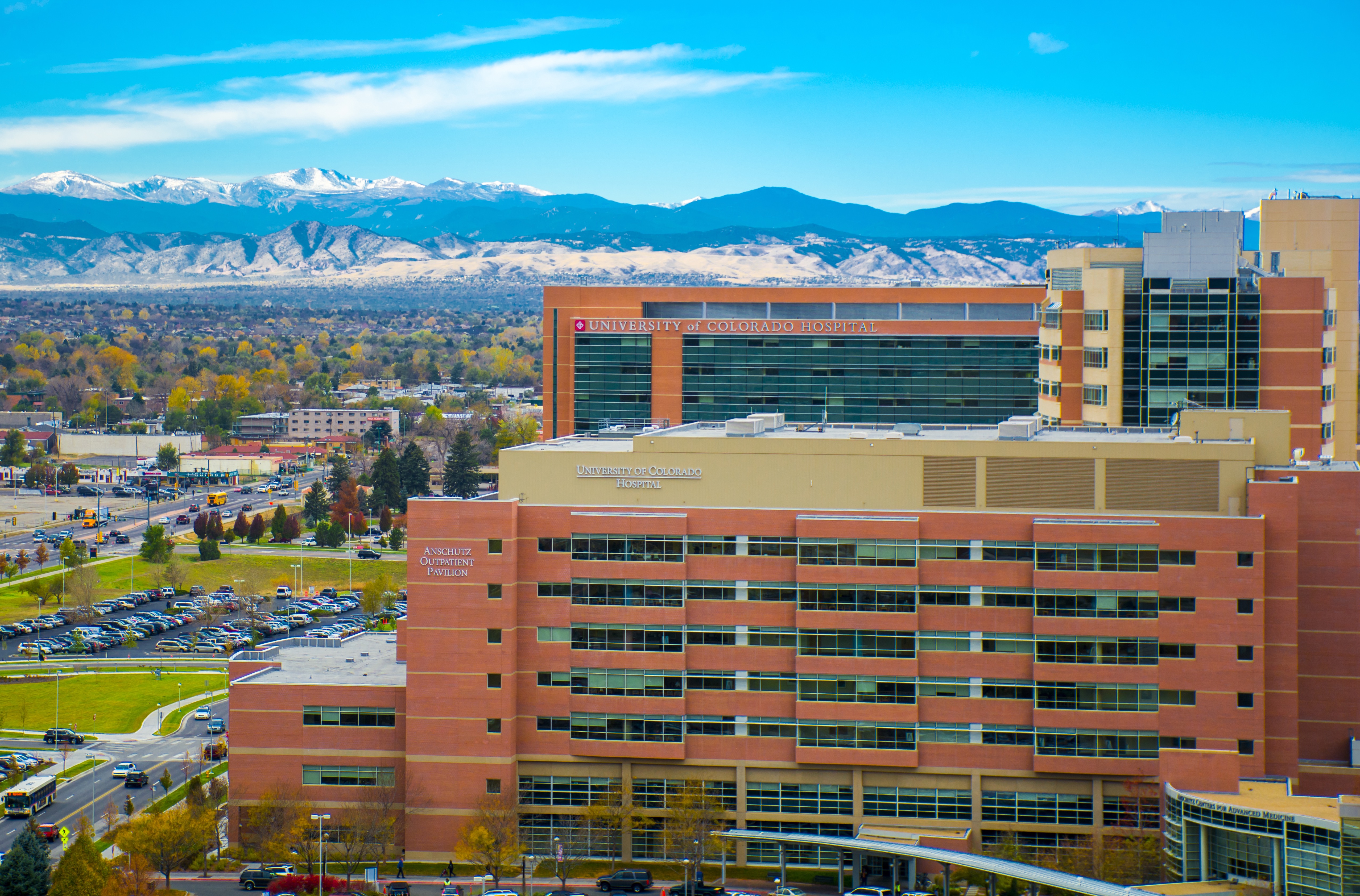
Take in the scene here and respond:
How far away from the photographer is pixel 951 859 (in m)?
72.1

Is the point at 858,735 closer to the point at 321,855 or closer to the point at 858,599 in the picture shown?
the point at 858,599

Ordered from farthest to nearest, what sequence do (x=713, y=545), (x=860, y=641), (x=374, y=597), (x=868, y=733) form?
(x=374, y=597) < (x=713, y=545) < (x=860, y=641) < (x=868, y=733)

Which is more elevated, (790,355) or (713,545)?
(790,355)

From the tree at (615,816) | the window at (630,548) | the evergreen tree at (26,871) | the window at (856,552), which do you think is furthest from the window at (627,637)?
the evergreen tree at (26,871)

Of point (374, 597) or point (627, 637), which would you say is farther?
Result: point (374, 597)

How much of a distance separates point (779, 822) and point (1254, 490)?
30944 millimetres

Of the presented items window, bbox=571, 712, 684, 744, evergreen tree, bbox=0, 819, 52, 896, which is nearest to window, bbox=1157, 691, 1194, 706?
window, bbox=571, 712, 684, 744

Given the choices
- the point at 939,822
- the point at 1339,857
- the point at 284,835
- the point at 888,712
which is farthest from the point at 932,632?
the point at 284,835

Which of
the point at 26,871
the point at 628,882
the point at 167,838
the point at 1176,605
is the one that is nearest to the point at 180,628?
the point at 167,838

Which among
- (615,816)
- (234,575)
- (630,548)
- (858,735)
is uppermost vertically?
(630,548)

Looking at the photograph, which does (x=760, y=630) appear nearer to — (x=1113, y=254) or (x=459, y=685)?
(x=459, y=685)

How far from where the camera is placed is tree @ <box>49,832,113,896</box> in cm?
7281

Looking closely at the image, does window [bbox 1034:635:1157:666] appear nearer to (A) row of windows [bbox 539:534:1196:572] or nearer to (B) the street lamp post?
(A) row of windows [bbox 539:534:1196:572]

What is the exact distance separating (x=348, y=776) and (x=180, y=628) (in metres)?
87.1
